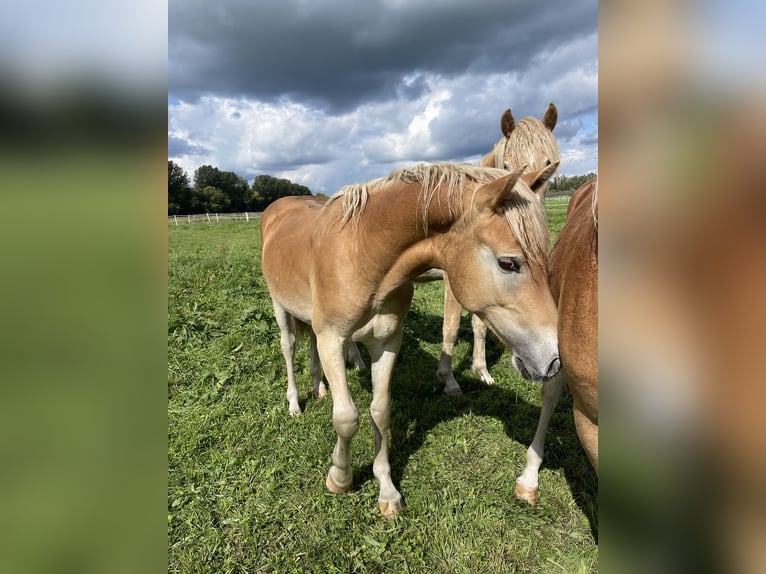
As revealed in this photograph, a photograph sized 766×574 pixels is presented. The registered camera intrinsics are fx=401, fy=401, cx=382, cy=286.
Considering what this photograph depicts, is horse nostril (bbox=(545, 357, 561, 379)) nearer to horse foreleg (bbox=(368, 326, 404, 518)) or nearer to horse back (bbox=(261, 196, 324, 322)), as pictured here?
horse foreleg (bbox=(368, 326, 404, 518))

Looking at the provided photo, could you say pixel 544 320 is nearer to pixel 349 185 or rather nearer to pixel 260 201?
pixel 349 185

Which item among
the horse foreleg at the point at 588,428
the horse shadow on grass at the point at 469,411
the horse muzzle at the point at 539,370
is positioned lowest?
the horse shadow on grass at the point at 469,411

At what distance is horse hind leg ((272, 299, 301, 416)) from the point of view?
402 cm

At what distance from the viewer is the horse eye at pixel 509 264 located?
1913mm

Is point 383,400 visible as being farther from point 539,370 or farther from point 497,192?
point 497,192

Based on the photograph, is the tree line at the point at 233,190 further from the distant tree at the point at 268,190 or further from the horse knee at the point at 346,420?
the horse knee at the point at 346,420

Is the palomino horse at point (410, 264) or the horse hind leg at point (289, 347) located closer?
the palomino horse at point (410, 264)

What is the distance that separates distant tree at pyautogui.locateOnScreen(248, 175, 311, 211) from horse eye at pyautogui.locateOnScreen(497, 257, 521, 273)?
50303 mm

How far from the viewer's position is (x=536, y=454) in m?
2.96

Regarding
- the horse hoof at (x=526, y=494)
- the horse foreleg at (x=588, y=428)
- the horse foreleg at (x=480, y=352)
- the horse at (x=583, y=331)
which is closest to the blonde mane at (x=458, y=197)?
the horse at (x=583, y=331)

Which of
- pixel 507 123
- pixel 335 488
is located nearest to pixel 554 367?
pixel 335 488

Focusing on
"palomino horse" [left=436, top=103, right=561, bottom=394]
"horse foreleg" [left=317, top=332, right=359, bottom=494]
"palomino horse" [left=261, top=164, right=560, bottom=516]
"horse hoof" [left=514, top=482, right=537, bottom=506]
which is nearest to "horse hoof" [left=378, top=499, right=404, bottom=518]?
"palomino horse" [left=261, top=164, right=560, bottom=516]

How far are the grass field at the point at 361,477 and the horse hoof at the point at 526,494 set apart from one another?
0.06 metres
